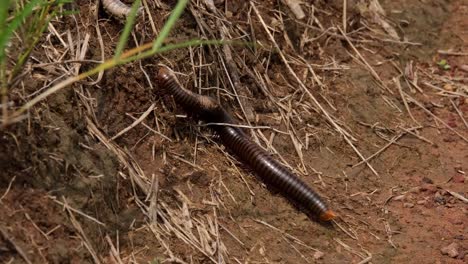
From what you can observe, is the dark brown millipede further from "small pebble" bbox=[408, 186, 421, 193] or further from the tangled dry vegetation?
"small pebble" bbox=[408, 186, 421, 193]

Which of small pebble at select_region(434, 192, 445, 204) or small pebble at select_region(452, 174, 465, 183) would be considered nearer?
small pebble at select_region(434, 192, 445, 204)

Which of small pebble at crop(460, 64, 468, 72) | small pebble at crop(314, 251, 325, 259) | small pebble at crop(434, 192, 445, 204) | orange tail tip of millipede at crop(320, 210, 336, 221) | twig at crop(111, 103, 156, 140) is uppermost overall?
twig at crop(111, 103, 156, 140)

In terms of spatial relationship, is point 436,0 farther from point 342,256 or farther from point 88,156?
point 88,156

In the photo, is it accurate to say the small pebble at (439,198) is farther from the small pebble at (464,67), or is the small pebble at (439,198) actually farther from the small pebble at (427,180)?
the small pebble at (464,67)

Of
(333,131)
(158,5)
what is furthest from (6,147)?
(333,131)

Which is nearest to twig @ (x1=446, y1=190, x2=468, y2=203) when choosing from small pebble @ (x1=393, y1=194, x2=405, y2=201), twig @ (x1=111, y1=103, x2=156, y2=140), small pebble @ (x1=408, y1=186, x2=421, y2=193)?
small pebble @ (x1=408, y1=186, x2=421, y2=193)

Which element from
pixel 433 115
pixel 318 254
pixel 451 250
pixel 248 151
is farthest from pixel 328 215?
pixel 433 115

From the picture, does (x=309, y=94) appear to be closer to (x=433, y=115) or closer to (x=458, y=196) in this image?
(x=433, y=115)
